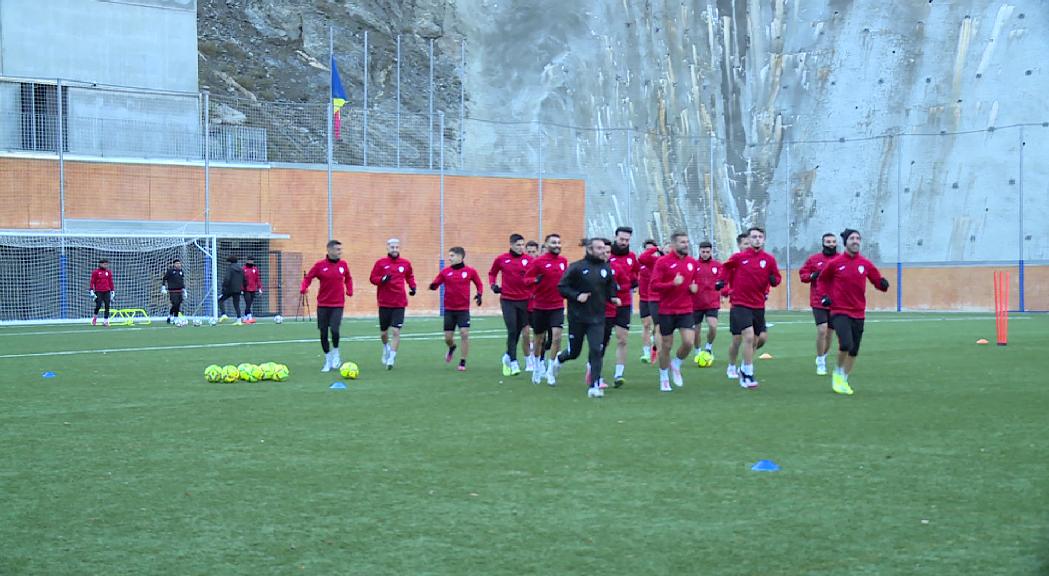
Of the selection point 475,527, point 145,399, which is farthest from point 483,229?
point 475,527

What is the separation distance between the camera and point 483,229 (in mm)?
42469

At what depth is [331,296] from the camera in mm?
18156

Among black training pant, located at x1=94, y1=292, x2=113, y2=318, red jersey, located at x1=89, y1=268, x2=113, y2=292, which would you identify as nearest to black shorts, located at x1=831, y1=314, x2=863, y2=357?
red jersey, located at x1=89, y1=268, x2=113, y2=292

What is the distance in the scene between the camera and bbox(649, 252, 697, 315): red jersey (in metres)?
15.2

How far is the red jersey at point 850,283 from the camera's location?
1421 cm

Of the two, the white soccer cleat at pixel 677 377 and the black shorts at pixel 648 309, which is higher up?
the black shorts at pixel 648 309

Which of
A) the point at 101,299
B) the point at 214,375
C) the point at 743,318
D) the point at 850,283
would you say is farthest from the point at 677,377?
the point at 101,299

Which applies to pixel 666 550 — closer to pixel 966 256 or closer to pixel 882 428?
pixel 882 428

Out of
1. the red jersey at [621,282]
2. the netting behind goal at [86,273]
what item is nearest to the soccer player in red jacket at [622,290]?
the red jersey at [621,282]

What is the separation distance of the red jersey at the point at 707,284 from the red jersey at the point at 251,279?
1960 cm

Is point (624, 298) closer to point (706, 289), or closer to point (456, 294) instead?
point (706, 289)

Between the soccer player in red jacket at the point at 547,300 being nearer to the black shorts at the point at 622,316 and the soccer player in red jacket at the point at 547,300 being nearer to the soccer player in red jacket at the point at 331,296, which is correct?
the black shorts at the point at 622,316

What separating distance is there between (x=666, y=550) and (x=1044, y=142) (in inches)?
1747

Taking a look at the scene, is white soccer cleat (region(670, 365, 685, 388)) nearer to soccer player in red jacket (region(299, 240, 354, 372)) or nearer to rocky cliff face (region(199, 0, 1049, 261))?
soccer player in red jacket (region(299, 240, 354, 372))
